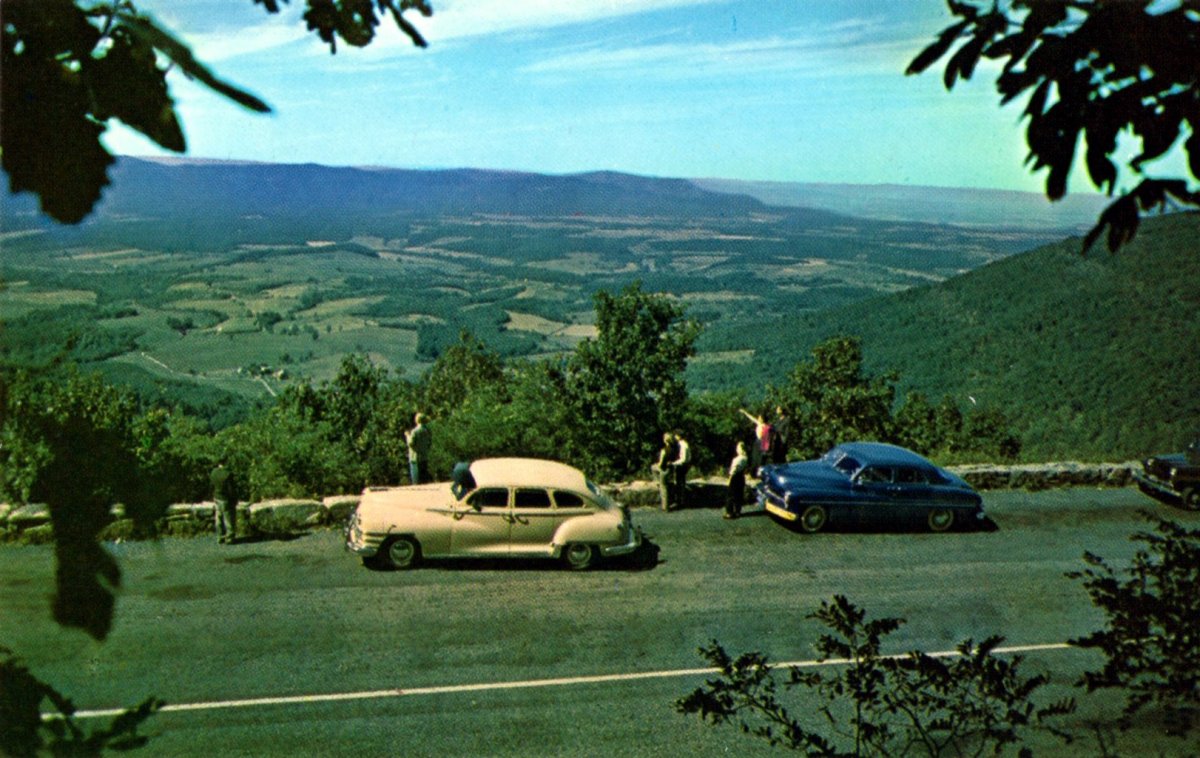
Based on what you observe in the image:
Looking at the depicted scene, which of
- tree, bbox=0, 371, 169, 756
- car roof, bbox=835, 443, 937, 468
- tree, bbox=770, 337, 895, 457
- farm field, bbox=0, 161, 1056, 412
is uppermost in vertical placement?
tree, bbox=0, 371, 169, 756

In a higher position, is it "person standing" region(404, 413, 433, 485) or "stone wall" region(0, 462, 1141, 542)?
→ "person standing" region(404, 413, 433, 485)

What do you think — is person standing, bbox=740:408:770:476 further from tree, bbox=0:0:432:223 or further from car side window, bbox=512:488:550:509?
tree, bbox=0:0:432:223

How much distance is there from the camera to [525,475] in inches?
527

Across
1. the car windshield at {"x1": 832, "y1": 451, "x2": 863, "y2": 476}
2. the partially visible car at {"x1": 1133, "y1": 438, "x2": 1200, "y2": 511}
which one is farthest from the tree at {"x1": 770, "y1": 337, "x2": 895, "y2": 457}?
the car windshield at {"x1": 832, "y1": 451, "x2": 863, "y2": 476}

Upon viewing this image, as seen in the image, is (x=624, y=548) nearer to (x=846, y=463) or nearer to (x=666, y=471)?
(x=666, y=471)

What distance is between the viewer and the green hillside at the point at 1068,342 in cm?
5356

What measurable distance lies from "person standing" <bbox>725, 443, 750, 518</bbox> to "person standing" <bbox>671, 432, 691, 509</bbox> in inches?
29.1

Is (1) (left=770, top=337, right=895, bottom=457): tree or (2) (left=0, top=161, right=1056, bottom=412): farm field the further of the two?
(2) (left=0, top=161, right=1056, bottom=412): farm field

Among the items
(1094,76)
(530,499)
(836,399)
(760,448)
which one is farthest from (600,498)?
(836,399)

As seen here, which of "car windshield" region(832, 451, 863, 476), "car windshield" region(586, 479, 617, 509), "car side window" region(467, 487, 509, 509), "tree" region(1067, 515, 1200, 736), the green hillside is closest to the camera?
"tree" region(1067, 515, 1200, 736)

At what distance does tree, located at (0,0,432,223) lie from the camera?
5.54ft

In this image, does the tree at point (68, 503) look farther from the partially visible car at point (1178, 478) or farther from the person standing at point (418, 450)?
the partially visible car at point (1178, 478)

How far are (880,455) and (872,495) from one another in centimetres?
69

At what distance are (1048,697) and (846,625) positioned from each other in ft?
21.6
